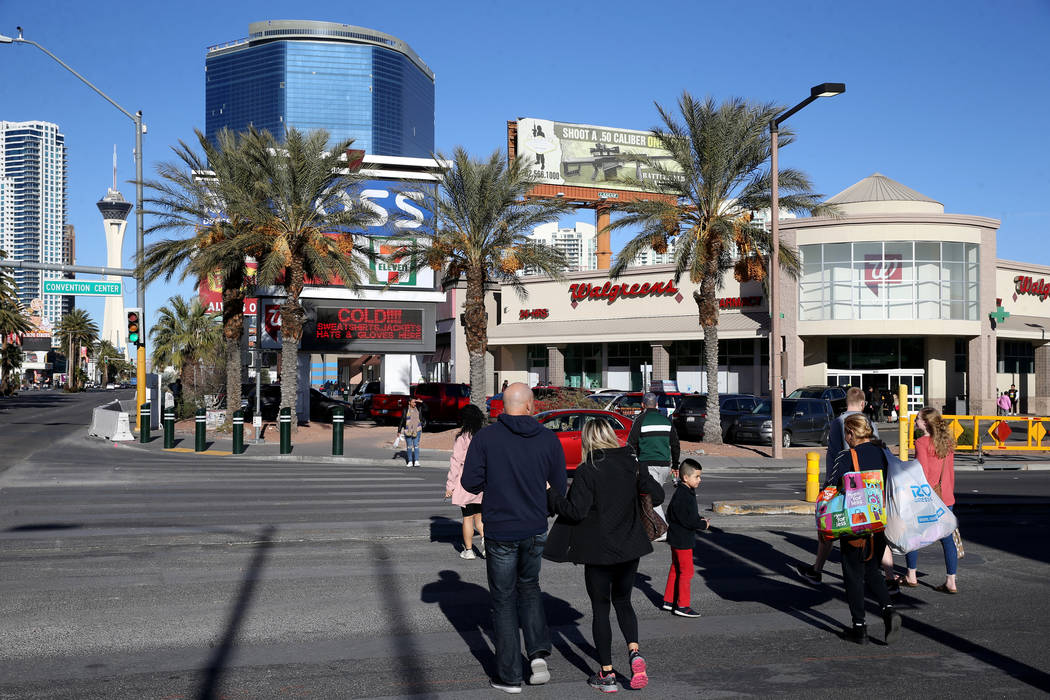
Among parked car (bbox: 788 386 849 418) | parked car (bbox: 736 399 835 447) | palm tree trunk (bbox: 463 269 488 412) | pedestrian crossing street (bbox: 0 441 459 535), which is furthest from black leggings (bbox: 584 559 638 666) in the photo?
parked car (bbox: 788 386 849 418)

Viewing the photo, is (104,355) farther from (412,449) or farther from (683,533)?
(683,533)

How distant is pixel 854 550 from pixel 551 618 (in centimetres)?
245

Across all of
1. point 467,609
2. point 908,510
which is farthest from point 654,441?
point 908,510

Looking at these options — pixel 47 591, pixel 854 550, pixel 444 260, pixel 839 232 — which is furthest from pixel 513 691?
pixel 839 232

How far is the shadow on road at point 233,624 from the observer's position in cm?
578

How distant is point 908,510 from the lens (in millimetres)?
7156

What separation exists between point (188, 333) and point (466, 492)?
6106 cm

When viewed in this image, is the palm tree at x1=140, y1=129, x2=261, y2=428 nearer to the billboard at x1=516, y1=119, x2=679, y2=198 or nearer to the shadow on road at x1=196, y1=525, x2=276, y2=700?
the shadow on road at x1=196, y1=525, x2=276, y2=700

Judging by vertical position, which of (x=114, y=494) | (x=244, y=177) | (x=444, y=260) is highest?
(x=244, y=177)

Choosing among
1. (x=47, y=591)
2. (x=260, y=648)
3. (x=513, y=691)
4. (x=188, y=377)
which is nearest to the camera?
(x=513, y=691)

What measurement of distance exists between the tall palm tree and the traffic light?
4.12m

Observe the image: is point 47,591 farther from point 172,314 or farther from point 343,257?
point 172,314

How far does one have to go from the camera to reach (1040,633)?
716cm

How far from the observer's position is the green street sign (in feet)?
97.4
